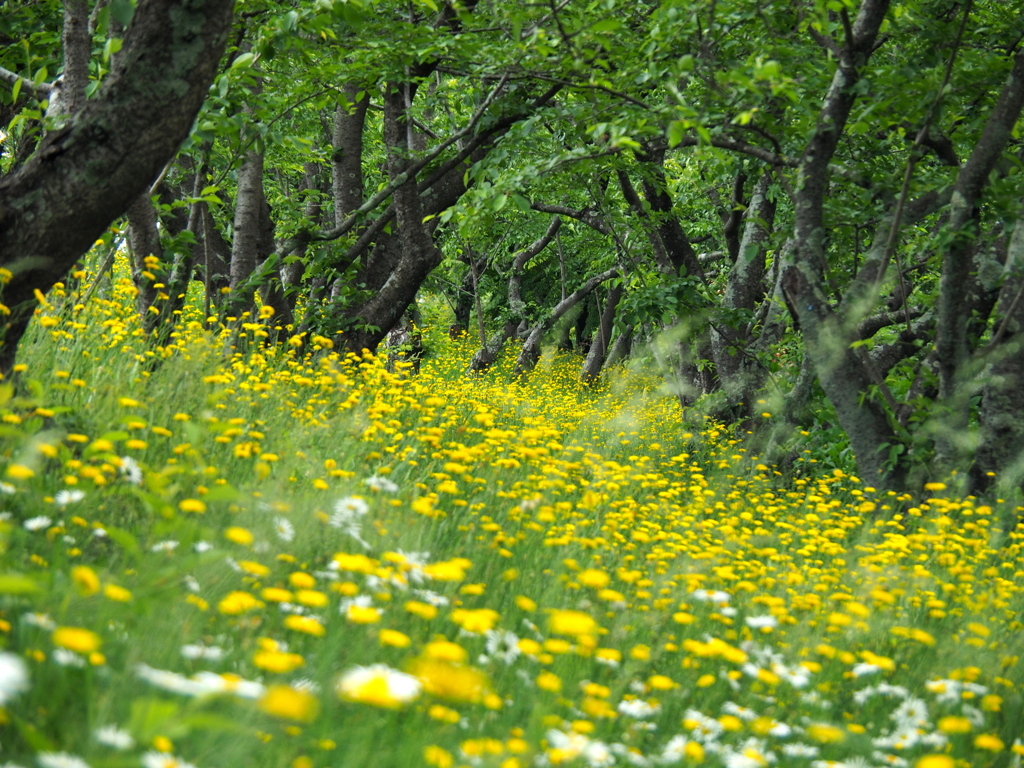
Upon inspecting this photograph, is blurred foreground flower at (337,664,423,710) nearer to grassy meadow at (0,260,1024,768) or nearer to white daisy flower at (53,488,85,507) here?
grassy meadow at (0,260,1024,768)

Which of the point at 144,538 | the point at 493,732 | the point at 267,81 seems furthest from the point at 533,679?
the point at 267,81

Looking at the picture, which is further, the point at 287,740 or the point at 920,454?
the point at 920,454

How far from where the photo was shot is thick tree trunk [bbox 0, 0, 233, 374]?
2.96 meters

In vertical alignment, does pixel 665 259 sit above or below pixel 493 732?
above

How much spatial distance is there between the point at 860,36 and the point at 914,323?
2.72m

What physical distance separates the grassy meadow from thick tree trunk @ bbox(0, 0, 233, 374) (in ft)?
2.00

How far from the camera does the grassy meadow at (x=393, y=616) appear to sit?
161cm

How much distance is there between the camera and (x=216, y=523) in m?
2.66

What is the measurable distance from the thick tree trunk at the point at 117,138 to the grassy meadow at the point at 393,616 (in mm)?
610

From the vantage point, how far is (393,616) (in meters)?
2.39

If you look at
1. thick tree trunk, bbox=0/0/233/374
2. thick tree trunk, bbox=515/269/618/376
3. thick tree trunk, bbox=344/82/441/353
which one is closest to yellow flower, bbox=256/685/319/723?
thick tree trunk, bbox=0/0/233/374

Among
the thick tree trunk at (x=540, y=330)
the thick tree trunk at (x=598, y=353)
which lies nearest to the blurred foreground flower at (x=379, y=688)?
the thick tree trunk at (x=540, y=330)

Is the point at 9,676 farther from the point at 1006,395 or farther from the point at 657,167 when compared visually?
the point at 657,167

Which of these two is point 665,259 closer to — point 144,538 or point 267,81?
point 267,81
